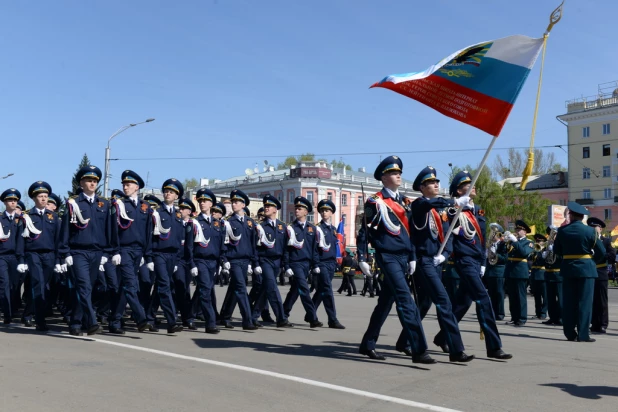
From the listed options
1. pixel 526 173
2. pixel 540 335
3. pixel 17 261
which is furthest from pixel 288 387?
pixel 17 261

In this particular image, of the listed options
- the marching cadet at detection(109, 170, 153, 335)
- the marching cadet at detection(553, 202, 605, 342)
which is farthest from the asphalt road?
the marching cadet at detection(553, 202, 605, 342)

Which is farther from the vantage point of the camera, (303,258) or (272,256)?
(303,258)

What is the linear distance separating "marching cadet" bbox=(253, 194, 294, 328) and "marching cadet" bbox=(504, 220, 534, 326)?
4582 millimetres

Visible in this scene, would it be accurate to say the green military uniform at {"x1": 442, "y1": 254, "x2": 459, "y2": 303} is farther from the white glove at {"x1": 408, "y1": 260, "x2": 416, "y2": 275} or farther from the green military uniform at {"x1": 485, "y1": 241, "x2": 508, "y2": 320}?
the white glove at {"x1": 408, "y1": 260, "x2": 416, "y2": 275}

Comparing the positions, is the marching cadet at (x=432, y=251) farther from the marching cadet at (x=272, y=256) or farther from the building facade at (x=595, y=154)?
the building facade at (x=595, y=154)

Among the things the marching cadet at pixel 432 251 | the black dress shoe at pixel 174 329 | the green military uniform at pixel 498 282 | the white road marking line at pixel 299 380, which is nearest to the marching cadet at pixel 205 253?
the black dress shoe at pixel 174 329

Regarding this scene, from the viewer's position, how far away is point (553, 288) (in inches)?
556

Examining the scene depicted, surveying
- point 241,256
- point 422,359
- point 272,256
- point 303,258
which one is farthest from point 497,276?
point 422,359

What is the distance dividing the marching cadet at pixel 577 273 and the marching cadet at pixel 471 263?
7.95 feet

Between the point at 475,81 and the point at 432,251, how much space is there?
211 centimetres

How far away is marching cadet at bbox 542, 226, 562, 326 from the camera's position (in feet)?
45.9

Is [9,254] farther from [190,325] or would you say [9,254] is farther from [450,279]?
[450,279]

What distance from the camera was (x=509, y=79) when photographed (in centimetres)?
845

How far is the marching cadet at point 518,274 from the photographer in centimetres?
1381
